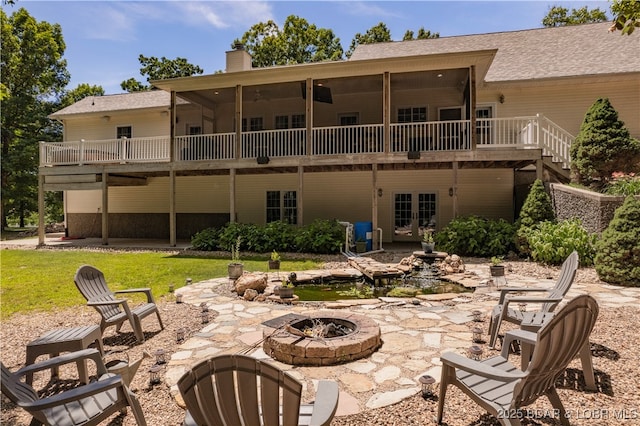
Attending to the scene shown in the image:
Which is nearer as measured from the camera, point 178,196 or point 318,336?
point 318,336

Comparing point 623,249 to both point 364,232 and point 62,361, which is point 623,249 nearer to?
point 364,232

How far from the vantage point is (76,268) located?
9477 millimetres

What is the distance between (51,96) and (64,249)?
698 inches

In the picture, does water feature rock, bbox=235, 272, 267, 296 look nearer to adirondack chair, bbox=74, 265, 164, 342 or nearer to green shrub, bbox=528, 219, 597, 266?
adirondack chair, bbox=74, 265, 164, 342

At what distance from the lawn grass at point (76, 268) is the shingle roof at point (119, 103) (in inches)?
317

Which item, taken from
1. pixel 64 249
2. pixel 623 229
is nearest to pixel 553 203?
pixel 623 229

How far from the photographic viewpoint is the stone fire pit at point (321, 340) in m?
3.58

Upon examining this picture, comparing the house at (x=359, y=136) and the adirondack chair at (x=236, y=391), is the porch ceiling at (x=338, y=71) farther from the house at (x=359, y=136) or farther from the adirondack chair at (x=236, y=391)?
the adirondack chair at (x=236, y=391)

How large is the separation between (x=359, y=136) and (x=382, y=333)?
29.3ft

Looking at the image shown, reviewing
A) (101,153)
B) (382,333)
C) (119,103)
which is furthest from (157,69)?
(382,333)

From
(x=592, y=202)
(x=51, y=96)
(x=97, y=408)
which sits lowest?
(x=97, y=408)

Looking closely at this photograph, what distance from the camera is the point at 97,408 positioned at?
90.7 inches

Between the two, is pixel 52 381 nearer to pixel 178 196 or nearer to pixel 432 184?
pixel 432 184

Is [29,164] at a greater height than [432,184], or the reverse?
[29,164]
